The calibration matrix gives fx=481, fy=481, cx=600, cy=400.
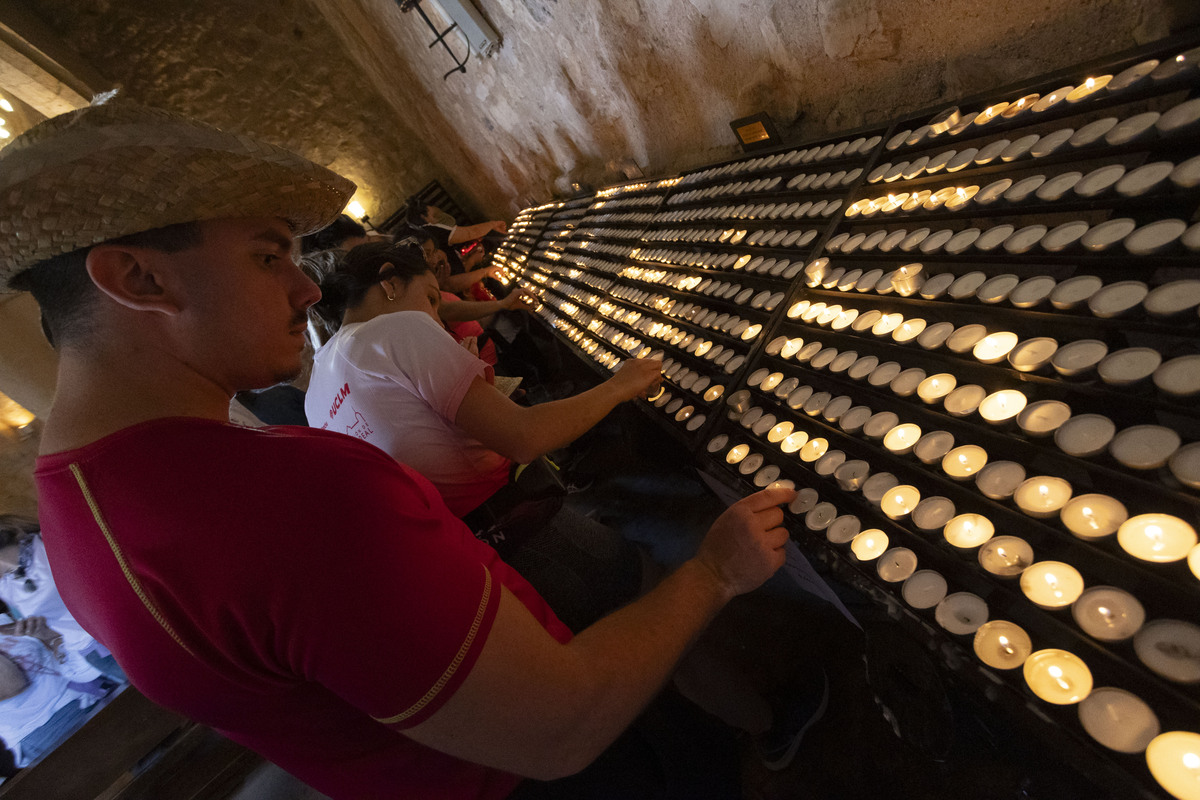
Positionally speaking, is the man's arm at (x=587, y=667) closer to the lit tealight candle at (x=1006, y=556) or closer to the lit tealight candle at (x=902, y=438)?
the lit tealight candle at (x=902, y=438)

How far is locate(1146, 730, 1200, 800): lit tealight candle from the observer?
0.55 m

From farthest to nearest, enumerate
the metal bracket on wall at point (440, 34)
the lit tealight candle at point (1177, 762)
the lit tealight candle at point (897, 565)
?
the metal bracket on wall at point (440, 34), the lit tealight candle at point (897, 565), the lit tealight candle at point (1177, 762)

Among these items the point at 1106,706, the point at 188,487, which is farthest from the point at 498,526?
the point at 1106,706

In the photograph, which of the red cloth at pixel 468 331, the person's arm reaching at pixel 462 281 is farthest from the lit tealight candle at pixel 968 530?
the person's arm reaching at pixel 462 281

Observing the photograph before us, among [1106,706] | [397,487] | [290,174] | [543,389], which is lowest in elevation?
[543,389]

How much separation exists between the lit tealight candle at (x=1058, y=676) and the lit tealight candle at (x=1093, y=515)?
179 millimetres

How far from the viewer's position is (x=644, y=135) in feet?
12.6

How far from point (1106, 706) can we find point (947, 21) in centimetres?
220

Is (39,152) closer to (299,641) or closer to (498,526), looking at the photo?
(299,641)

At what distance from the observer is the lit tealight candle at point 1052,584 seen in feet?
2.32

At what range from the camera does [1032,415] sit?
855 millimetres

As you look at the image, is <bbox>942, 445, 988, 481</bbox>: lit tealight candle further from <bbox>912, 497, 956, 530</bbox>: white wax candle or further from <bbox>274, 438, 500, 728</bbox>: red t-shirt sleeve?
<bbox>274, 438, 500, 728</bbox>: red t-shirt sleeve

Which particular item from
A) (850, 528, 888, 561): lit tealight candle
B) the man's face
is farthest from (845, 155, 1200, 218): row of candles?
the man's face

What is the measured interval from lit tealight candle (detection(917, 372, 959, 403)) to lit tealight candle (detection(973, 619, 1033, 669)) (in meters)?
0.43
